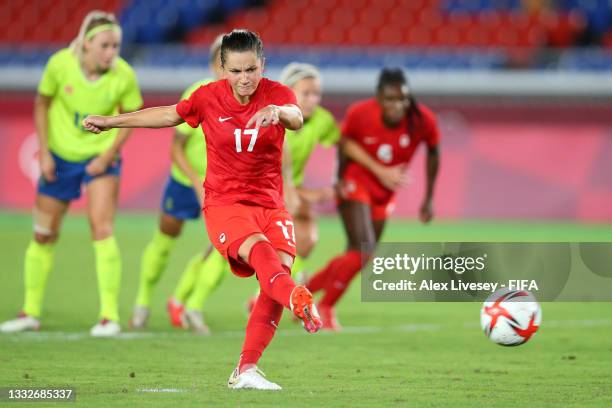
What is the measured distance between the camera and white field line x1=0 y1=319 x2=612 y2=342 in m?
8.53

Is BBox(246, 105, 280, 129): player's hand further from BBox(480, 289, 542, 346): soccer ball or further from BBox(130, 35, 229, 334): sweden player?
BBox(130, 35, 229, 334): sweden player

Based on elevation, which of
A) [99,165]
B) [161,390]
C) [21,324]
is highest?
[99,165]

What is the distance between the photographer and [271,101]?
21.0 feet

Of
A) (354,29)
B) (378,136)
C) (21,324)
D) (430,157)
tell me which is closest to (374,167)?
(378,136)

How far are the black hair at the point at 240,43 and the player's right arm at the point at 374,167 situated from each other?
364 centimetres

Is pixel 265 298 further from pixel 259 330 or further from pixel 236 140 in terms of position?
pixel 236 140

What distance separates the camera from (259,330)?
6.31 metres

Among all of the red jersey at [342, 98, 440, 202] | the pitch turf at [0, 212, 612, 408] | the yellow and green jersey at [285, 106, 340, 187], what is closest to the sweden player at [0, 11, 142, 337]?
the pitch turf at [0, 212, 612, 408]

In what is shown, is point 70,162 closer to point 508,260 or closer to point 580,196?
point 508,260

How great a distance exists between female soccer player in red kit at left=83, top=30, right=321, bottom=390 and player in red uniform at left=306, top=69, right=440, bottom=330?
3229 millimetres

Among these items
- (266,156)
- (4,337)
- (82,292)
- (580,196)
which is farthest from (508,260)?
(580,196)

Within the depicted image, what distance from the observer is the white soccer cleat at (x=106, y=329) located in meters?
8.65

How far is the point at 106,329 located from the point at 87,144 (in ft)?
4.72

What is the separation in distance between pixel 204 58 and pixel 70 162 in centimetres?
1318
